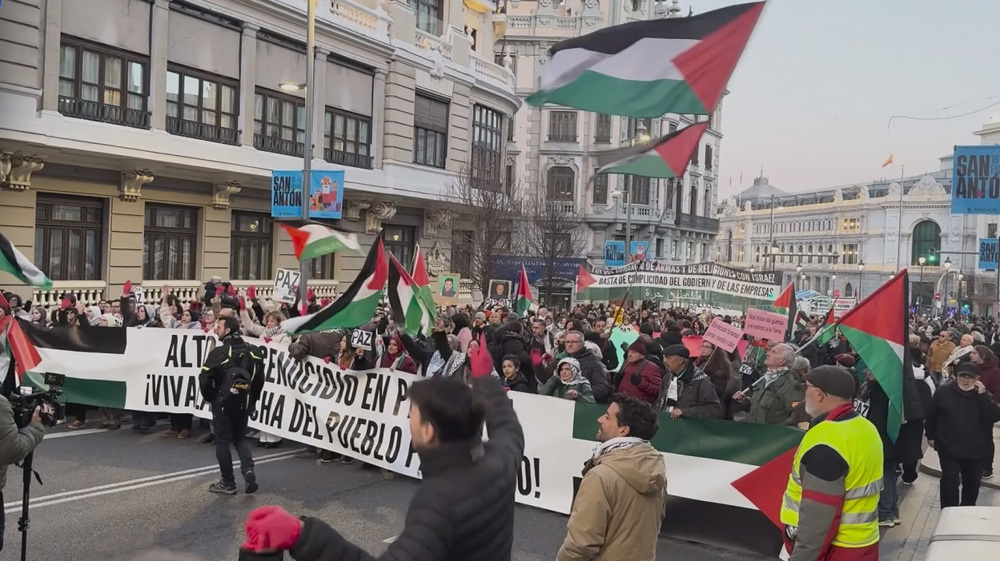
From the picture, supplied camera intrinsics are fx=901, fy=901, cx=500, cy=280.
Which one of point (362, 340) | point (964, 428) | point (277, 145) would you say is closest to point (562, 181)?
point (277, 145)

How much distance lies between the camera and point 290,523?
235 centimetres

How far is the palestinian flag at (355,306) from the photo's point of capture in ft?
30.3

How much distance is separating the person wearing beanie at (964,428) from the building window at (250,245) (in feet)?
62.3

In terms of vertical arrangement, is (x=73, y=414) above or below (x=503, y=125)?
below

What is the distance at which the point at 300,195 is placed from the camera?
674 inches

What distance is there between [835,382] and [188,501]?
618cm

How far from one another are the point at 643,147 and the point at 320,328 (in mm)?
3748

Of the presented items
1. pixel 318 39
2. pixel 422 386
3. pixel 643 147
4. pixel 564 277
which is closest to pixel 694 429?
pixel 643 147

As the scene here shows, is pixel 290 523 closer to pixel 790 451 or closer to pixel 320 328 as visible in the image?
pixel 790 451

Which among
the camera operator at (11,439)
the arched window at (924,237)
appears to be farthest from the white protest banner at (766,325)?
the arched window at (924,237)

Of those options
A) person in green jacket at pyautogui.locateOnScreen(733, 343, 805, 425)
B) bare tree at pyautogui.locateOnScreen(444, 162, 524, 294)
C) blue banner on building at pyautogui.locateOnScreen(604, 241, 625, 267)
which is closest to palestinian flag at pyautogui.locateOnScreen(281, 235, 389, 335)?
person in green jacket at pyautogui.locateOnScreen(733, 343, 805, 425)

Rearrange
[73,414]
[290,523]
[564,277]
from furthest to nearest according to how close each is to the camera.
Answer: [564,277], [73,414], [290,523]

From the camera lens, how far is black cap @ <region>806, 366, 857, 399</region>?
458 centimetres

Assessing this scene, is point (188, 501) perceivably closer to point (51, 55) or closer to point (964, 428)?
point (964, 428)
